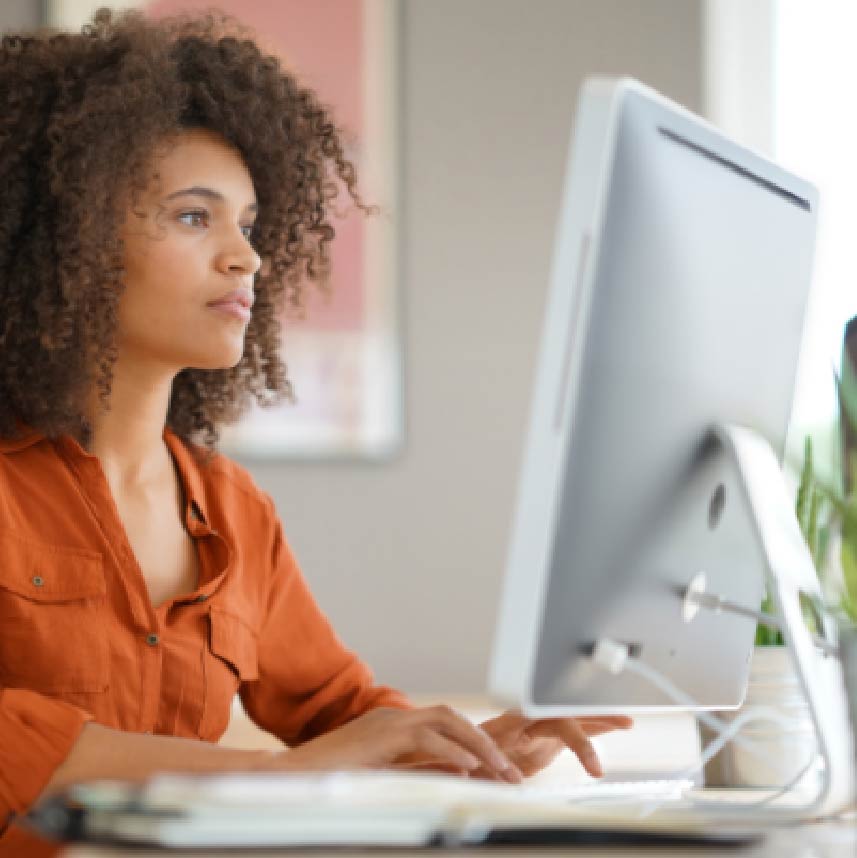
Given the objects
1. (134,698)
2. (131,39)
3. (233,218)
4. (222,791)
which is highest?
(131,39)

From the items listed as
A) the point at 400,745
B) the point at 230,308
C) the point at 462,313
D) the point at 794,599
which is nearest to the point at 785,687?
the point at 794,599

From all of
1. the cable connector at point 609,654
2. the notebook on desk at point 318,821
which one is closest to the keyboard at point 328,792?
the notebook on desk at point 318,821

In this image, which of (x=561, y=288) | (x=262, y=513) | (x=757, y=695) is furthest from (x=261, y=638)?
(x=561, y=288)

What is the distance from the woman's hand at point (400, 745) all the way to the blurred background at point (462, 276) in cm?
220

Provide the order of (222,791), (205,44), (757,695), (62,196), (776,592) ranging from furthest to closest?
(205,44) < (62,196) < (757,695) < (776,592) < (222,791)

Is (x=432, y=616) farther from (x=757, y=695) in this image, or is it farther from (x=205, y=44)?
(x=757, y=695)

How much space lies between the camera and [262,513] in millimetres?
1576

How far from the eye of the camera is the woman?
4.29ft

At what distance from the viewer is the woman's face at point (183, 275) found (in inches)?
57.1

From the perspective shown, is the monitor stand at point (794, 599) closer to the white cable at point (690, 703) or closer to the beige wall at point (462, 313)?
the white cable at point (690, 703)

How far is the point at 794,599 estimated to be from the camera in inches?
34.7

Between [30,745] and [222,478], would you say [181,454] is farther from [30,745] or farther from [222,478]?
[30,745]

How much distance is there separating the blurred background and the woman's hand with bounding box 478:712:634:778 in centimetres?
199

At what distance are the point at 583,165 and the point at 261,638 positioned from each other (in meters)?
0.95
